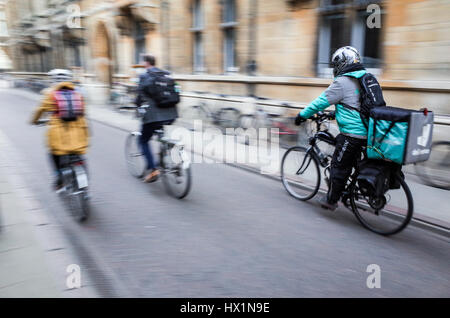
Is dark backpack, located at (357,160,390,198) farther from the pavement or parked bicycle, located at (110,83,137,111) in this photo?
parked bicycle, located at (110,83,137,111)

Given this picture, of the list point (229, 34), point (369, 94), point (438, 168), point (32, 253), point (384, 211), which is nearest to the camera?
point (32, 253)

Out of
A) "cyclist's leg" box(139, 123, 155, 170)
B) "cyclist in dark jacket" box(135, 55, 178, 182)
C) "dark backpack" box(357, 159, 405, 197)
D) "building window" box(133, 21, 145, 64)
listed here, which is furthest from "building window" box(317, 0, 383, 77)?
"building window" box(133, 21, 145, 64)

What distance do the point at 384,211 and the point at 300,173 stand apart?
3.82 feet

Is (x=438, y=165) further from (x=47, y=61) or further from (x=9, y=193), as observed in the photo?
(x=47, y=61)

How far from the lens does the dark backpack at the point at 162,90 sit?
193 inches

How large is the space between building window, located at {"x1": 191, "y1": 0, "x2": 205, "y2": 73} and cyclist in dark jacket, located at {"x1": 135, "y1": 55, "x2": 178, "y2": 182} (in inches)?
306

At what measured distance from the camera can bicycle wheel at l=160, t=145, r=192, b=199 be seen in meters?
4.92

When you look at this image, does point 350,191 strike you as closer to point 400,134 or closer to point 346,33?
point 400,134

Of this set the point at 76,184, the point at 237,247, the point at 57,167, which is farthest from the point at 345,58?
the point at 57,167

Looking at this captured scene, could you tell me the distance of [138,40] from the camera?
15.8 metres

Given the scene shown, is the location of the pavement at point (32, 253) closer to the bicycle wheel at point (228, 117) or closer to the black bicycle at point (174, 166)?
the black bicycle at point (174, 166)

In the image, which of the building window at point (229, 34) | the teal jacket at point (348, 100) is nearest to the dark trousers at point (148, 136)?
the teal jacket at point (348, 100)

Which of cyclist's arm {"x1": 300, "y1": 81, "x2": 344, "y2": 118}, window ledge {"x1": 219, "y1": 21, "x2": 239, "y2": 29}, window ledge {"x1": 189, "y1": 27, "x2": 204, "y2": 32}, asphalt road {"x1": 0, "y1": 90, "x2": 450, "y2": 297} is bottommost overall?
asphalt road {"x1": 0, "y1": 90, "x2": 450, "y2": 297}

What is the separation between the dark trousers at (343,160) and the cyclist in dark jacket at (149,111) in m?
2.42
